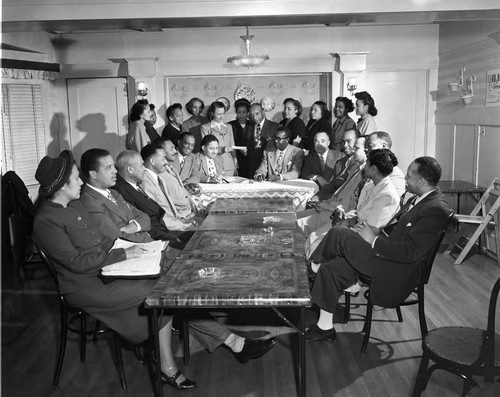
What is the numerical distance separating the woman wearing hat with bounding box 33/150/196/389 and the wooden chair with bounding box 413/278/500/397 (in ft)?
4.29

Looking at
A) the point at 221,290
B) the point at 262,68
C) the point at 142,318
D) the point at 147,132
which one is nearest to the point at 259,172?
the point at 147,132

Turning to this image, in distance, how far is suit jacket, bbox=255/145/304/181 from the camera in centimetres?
607

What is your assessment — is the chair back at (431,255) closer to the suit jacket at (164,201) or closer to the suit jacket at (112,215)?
the suit jacket at (112,215)

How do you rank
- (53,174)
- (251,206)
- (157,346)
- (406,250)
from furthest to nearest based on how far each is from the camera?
(251,206)
(406,250)
(53,174)
(157,346)

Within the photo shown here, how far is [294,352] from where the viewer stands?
11.1ft

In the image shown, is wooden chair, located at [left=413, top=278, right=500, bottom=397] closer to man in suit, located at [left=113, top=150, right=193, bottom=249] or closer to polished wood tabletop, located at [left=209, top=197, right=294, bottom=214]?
polished wood tabletop, located at [left=209, top=197, right=294, bottom=214]

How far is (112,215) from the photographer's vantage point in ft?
11.7

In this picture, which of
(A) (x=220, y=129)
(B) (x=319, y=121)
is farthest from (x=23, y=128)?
(B) (x=319, y=121)

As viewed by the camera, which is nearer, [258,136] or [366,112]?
Answer: [366,112]

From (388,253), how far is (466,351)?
910mm

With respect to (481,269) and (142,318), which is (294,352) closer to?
(142,318)

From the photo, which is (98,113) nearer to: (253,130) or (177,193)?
(253,130)

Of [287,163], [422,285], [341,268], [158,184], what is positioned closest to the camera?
[422,285]

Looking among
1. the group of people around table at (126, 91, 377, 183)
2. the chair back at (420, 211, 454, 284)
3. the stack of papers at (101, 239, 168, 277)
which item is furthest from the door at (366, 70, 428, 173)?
the stack of papers at (101, 239, 168, 277)
